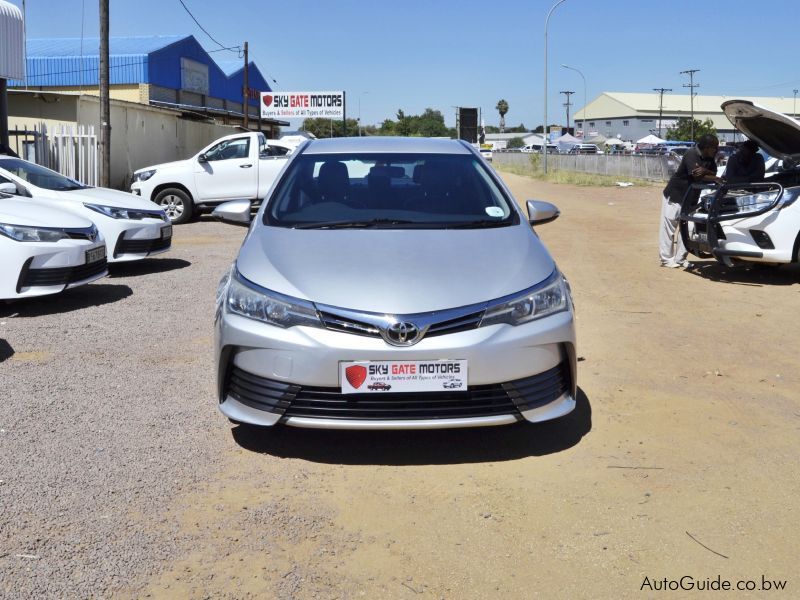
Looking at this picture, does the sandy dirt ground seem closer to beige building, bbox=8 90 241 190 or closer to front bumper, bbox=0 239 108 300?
front bumper, bbox=0 239 108 300

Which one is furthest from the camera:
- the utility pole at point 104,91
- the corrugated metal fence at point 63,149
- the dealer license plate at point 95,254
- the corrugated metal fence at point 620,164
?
the corrugated metal fence at point 620,164

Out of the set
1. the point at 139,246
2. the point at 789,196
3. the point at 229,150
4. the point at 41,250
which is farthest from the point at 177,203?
the point at 789,196

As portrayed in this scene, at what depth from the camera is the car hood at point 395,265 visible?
3.93 metres

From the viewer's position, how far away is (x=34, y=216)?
26.0 ft

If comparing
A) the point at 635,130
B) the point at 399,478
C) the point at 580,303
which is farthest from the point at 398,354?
the point at 635,130

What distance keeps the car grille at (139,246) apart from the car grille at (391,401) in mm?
6433

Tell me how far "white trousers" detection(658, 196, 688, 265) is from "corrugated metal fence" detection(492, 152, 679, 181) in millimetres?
24628

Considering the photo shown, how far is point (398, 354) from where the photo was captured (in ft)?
12.4

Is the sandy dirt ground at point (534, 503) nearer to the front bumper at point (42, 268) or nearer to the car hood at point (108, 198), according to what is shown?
the front bumper at point (42, 268)

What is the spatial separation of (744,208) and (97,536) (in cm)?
801

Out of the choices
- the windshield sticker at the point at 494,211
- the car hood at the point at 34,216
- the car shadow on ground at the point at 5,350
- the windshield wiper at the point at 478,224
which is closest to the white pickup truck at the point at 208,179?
the car hood at the point at 34,216

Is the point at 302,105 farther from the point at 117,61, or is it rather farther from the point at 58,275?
the point at 58,275

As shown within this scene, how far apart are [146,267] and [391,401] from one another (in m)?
7.84

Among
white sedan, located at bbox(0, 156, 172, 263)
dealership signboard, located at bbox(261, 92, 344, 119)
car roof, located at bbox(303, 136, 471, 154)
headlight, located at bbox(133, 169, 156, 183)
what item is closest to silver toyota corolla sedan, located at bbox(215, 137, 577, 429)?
car roof, located at bbox(303, 136, 471, 154)
